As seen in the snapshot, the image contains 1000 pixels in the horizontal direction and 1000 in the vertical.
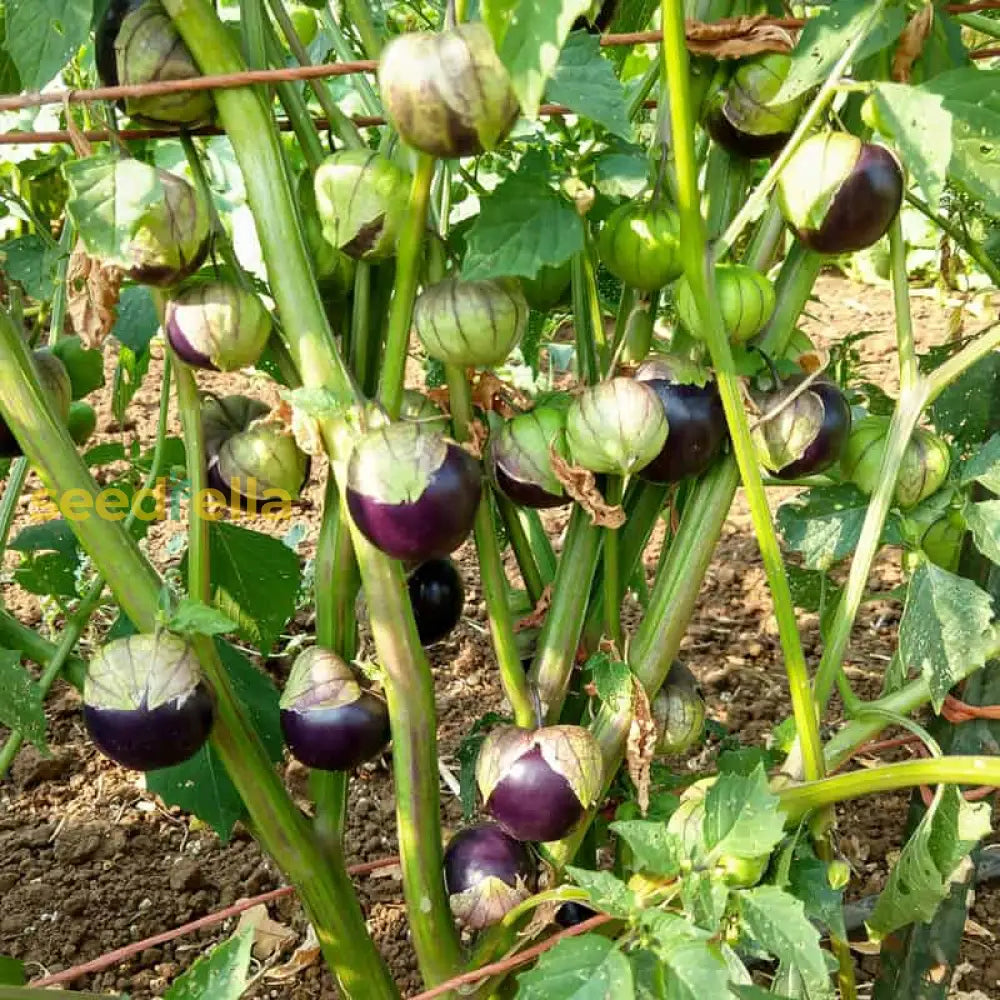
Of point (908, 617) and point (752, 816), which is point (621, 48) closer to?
point (908, 617)

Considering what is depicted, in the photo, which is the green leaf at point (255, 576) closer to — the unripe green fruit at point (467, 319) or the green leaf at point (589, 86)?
the unripe green fruit at point (467, 319)

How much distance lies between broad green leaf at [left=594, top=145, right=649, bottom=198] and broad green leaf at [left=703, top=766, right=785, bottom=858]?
0.40 m

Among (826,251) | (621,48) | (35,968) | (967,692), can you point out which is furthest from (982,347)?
(35,968)

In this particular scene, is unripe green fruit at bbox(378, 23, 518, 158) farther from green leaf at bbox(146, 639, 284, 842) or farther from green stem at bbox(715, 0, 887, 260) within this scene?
green leaf at bbox(146, 639, 284, 842)

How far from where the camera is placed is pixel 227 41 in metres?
0.75

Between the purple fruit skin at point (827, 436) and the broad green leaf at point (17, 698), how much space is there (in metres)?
0.56

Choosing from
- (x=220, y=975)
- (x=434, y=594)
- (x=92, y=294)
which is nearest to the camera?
(x=220, y=975)

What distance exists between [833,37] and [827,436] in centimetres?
27

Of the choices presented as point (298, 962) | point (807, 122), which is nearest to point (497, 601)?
point (807, 122)

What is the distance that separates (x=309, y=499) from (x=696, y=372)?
1563 millimetres

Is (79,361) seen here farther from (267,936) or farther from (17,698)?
(267,936)

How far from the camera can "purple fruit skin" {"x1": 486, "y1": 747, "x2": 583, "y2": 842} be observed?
0.79 m

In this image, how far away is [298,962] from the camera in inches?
48.5

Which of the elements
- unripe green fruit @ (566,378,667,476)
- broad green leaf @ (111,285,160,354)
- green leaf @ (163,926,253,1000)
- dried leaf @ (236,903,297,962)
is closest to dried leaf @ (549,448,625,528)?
unripe green fruit @ (566,378,667,476)
